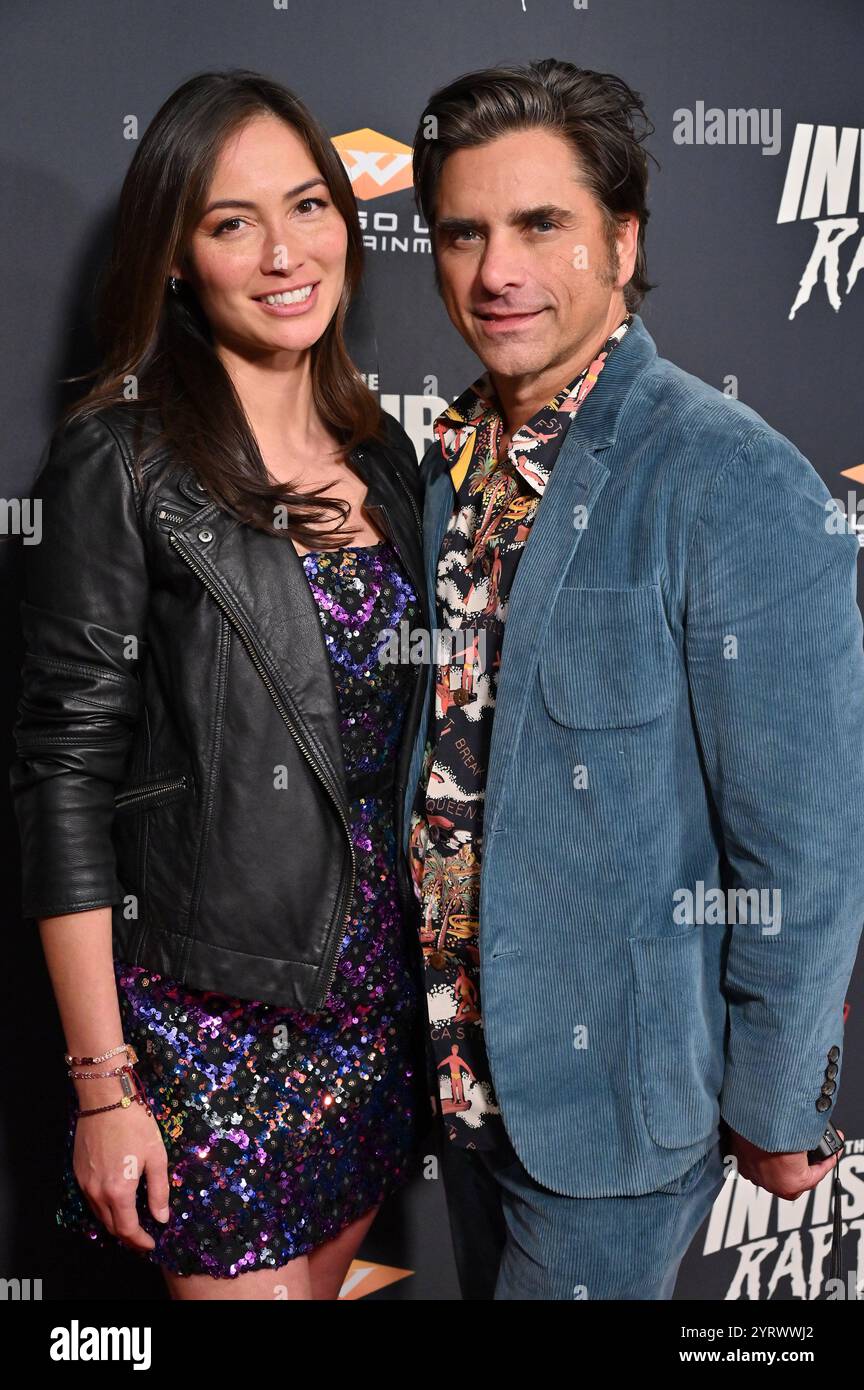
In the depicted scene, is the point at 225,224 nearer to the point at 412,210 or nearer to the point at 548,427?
the point at 548,427

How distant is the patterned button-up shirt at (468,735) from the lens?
174 centimetres

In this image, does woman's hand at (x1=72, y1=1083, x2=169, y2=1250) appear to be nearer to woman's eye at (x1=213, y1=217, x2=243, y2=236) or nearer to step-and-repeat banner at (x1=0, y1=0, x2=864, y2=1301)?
step-and-repeat banner at (x1=0, y1=0, x2=864, y2=1301)

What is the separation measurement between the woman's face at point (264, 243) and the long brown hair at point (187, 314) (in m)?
0.02

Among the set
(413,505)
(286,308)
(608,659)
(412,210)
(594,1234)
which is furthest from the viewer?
(412,210)

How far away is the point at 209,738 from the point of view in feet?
5.68

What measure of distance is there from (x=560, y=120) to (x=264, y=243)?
44cm

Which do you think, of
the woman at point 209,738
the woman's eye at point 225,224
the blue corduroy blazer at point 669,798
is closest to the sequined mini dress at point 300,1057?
the woman at point 209,738

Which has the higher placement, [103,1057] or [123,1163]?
[103,1057]

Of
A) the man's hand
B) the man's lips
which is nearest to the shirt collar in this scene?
the man's lips

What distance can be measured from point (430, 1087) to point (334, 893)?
464mm

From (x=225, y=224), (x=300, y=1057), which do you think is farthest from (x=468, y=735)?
(x=225, y=224)

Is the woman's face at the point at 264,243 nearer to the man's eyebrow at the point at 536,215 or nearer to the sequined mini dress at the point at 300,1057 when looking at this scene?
the man's eyebrow at the point at 536,215

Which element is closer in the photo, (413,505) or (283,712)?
(283,712)
